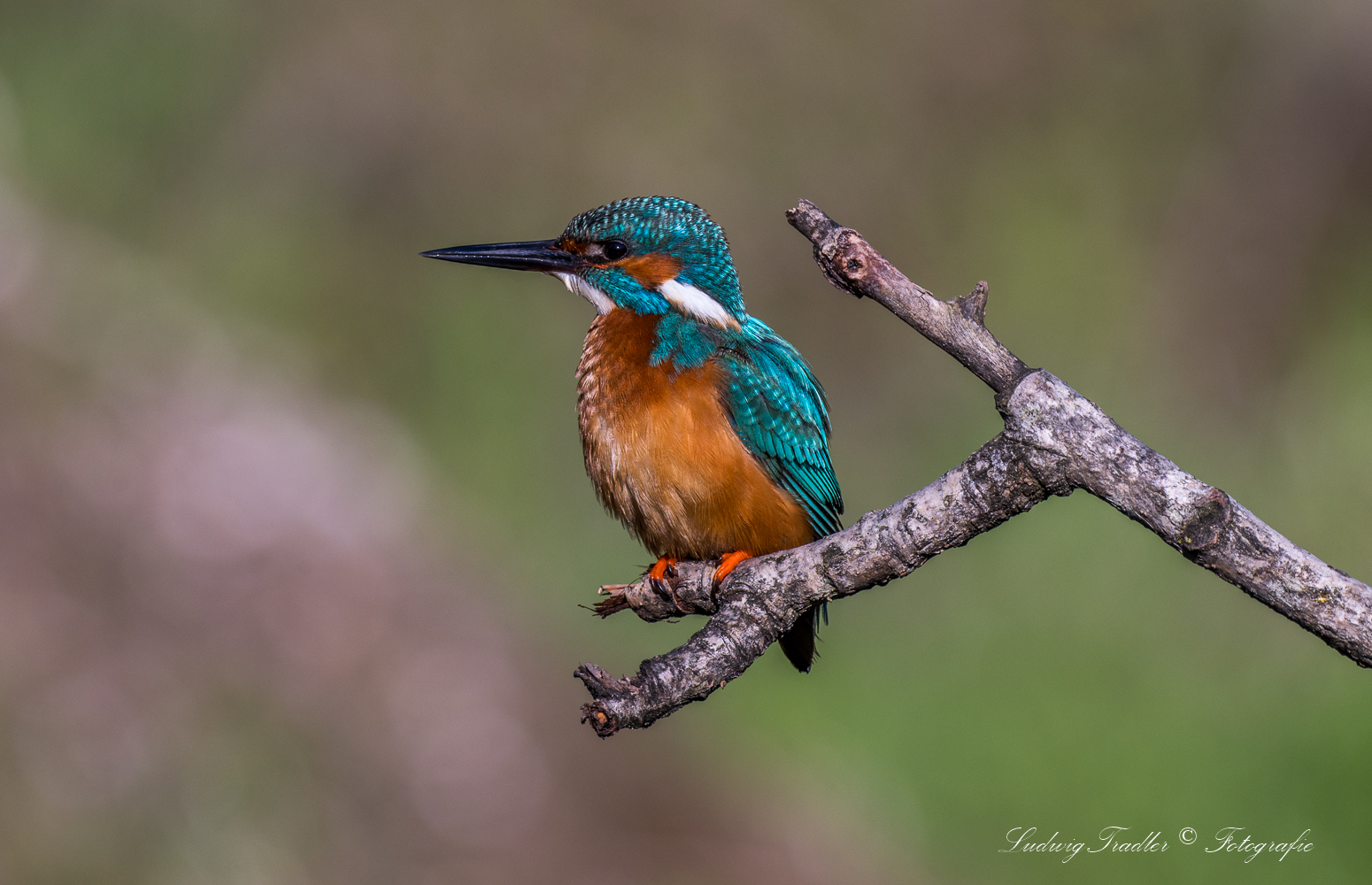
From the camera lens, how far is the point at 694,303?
2.95 metres

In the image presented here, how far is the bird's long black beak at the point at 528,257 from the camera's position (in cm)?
289

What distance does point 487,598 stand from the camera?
6.31 meters

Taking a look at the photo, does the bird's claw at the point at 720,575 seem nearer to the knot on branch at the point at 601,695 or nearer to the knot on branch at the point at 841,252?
the knot on branch at the point at 601,695

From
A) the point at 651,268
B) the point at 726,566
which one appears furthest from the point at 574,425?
the point at 726,566

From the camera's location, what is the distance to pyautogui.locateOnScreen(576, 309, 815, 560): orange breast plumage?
275cm

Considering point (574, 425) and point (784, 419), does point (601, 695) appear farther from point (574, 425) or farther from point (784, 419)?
point (574, 425)

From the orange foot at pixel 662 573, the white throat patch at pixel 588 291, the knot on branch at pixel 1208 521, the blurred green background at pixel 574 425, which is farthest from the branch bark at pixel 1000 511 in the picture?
the blurred green background at pixel 574 425

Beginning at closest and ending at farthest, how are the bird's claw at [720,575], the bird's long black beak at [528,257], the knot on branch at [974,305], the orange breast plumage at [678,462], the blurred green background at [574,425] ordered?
the knot on branch at [974,305] < the bird's claw at [720,575] < the orange breast plumage at [678,462] < the bird's long black beak at [528,257] < the blurred green background at [574,425]

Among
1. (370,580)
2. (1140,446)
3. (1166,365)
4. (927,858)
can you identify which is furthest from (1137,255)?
(1140,446)

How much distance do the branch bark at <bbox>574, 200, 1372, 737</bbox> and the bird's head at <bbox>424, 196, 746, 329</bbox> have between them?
1048 millimetres

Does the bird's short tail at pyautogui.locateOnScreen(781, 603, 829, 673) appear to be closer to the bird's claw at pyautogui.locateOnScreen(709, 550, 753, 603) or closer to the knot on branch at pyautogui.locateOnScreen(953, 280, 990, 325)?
the bird's claw at pyautogui.locateOnScreen(709, 550, 753, 603)

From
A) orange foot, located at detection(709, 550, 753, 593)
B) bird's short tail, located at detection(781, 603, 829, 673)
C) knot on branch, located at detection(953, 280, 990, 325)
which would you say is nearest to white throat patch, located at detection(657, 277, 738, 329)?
orange foot, located at detection(709, 550, 753, 593)

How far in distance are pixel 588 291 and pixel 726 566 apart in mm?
853

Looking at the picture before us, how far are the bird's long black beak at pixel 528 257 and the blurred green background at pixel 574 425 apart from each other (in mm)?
3081
